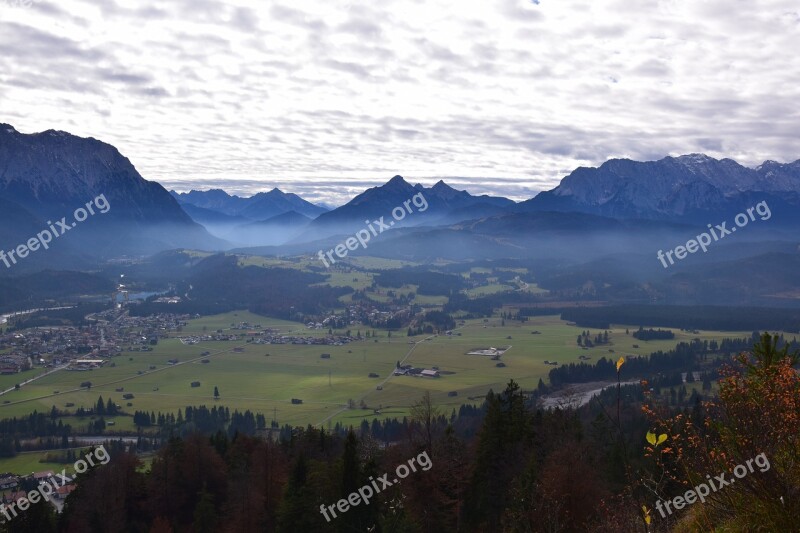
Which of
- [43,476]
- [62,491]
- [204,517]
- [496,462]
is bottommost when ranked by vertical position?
[43,476]

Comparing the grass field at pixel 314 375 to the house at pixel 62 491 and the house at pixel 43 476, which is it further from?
the house at pixel 62 491

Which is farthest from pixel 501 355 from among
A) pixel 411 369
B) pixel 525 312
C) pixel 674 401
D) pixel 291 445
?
pixel 291 445

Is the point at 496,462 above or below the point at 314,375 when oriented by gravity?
above

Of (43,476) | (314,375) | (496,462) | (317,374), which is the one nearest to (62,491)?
(43,476)

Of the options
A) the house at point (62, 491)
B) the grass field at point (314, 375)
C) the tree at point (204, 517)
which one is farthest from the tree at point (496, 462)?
the grass field at point (314, 375)

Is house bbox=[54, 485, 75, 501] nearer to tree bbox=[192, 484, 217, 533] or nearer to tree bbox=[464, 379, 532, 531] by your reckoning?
tree bbox=[192, 484, 217, 533]

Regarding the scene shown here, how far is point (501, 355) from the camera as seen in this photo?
9362 centimetres

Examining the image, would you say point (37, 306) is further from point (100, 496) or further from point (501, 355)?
point (100, 496)

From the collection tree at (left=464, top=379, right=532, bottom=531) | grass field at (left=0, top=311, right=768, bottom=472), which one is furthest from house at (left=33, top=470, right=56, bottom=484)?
tree at (left=464, top=379, right=532, bottom=531)

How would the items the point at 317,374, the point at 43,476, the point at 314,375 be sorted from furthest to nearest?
the point at 317,374 < the point at 314,375 < the point at 43,476

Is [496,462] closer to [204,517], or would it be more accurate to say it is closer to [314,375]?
[204,517]

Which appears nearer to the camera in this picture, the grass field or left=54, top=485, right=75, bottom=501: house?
left=54, top=485, right=75, bottom=501: house

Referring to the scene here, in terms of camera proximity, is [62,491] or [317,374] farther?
[317,374]

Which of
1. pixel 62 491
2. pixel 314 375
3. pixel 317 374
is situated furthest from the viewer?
pixel 317 374
